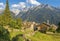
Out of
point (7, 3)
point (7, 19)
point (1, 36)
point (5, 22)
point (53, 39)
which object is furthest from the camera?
point (7, 3)

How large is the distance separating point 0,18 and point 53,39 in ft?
172

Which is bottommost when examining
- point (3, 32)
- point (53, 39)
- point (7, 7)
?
point (53, 39)

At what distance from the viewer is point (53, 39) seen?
74500 mm

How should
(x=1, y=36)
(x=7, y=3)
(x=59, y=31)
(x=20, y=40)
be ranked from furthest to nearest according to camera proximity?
(x=7, y=3)
(x=59, y=31)
(x=20, y=40)
(x=1, y=36)

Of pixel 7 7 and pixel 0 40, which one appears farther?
pixel 7 7

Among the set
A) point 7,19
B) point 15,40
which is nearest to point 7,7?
point 7,19

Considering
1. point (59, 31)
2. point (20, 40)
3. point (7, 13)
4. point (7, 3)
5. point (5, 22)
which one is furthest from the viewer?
point (7, 3)

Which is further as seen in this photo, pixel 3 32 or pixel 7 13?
pixel 7 13

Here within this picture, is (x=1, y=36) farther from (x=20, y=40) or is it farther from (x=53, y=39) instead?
(x=53, y=39)

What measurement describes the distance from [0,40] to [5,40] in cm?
94

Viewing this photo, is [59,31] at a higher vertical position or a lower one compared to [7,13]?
lower

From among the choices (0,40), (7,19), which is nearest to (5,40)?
(0,40)

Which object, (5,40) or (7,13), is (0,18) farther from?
(5,40)

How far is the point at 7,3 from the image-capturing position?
143 meters
